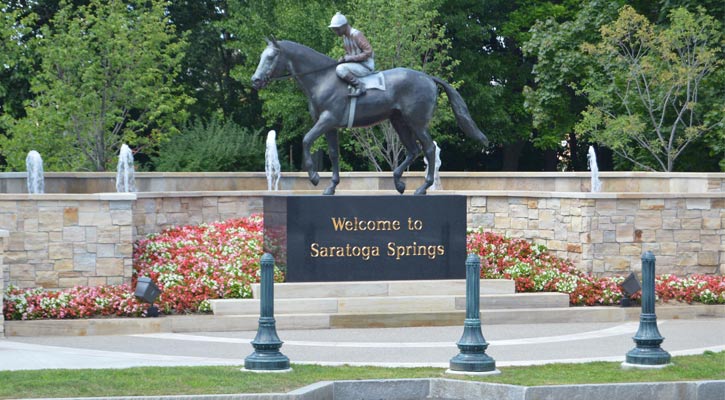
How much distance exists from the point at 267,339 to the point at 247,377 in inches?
25.5

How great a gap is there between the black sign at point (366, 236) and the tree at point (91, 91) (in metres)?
16.8

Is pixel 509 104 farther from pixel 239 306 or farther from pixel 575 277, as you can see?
pixel 239 306

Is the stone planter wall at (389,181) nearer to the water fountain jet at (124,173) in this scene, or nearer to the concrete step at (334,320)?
the water fountain jet at (124,173)

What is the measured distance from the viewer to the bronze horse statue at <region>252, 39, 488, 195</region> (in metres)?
18.8

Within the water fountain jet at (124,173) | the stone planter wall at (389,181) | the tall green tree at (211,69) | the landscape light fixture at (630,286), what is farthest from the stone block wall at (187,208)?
the tall green tree at (211,69)

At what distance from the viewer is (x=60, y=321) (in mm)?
16844

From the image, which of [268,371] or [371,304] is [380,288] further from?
[268,371]

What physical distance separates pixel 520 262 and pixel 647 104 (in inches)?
689

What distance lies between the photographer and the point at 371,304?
18.3 meters

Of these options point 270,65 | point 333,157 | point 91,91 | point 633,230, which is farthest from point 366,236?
point 91,91

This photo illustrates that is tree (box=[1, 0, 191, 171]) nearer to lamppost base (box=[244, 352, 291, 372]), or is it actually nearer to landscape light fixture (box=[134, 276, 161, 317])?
landscape light fixture (box=[134, 276, 161, 317])

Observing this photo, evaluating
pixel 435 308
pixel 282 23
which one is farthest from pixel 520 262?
pixel 282 23

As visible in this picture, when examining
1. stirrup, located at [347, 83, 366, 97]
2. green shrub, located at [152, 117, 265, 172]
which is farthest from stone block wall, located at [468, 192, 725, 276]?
green shrub, located at [152, 117, 265, 172]

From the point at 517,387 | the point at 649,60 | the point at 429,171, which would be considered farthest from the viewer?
the point at 649,60
